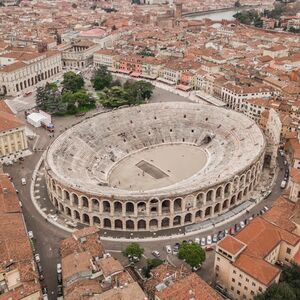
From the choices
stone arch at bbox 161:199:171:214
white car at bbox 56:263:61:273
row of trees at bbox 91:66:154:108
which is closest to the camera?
white car at bbox 56:263:61:273

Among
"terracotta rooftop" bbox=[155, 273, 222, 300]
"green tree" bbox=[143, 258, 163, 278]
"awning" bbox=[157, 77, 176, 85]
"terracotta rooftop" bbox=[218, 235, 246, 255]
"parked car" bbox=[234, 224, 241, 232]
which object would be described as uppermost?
"terracotta rooftop" bbox=[218, 235, 246, 255]

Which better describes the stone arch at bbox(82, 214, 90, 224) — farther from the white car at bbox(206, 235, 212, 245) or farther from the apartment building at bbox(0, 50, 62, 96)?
the apartment building at bbox(0, 50, 62, 96)

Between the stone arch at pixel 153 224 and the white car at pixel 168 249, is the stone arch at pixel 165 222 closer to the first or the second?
the stone arch at pixel 153 224

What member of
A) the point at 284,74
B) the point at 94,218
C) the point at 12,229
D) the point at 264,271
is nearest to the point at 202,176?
the point at 94,218

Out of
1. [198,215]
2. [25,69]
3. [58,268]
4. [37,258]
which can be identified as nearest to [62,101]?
[25,69]

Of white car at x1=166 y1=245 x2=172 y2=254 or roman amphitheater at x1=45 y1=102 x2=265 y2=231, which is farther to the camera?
roman amphitheater at x1=45 y1=102 x2=265 y2=231

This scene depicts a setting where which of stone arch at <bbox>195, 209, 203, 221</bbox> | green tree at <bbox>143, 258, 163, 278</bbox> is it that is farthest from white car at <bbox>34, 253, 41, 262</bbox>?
stone arch at <bbox>195, 209, 203, 221</bbox>
